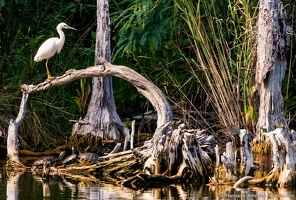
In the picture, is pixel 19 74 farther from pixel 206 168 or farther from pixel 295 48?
pixel 206 168

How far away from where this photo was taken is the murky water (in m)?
10.9

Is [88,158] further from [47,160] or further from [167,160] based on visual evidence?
[167,160]

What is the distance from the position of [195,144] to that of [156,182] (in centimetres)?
67

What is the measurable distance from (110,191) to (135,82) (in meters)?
2.73

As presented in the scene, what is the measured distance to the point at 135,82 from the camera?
13.9m

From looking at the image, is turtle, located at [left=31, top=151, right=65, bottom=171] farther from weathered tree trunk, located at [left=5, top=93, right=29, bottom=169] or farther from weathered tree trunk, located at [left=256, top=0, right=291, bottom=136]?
weathered tree trunk, located at [left=256, top=0, right=291, bottom=136]

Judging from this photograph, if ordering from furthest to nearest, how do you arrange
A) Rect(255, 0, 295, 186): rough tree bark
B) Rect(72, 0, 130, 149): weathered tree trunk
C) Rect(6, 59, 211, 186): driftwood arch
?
Rect(72, 0, 130, 149): weathered tree trunk < Rect(255, 0, 295, 186): rough tree bark < Rect(6, 59, 211, 186): driftwood arch

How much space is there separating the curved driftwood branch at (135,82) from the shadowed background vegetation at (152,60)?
145 cm

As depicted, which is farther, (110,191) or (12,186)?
(12,186)

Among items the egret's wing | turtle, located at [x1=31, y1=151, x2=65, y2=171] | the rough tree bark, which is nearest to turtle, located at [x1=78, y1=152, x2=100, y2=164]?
turtle, located at [x1=31, y1=151, x2=65, y2=171]

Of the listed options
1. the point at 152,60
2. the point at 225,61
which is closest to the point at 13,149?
the point at 225,61

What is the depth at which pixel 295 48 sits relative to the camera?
56.2 ft

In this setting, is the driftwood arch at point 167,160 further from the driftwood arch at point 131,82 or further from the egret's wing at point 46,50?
the egret's wing at point 46,50

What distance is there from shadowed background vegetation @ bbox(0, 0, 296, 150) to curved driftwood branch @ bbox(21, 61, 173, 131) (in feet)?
4.77
